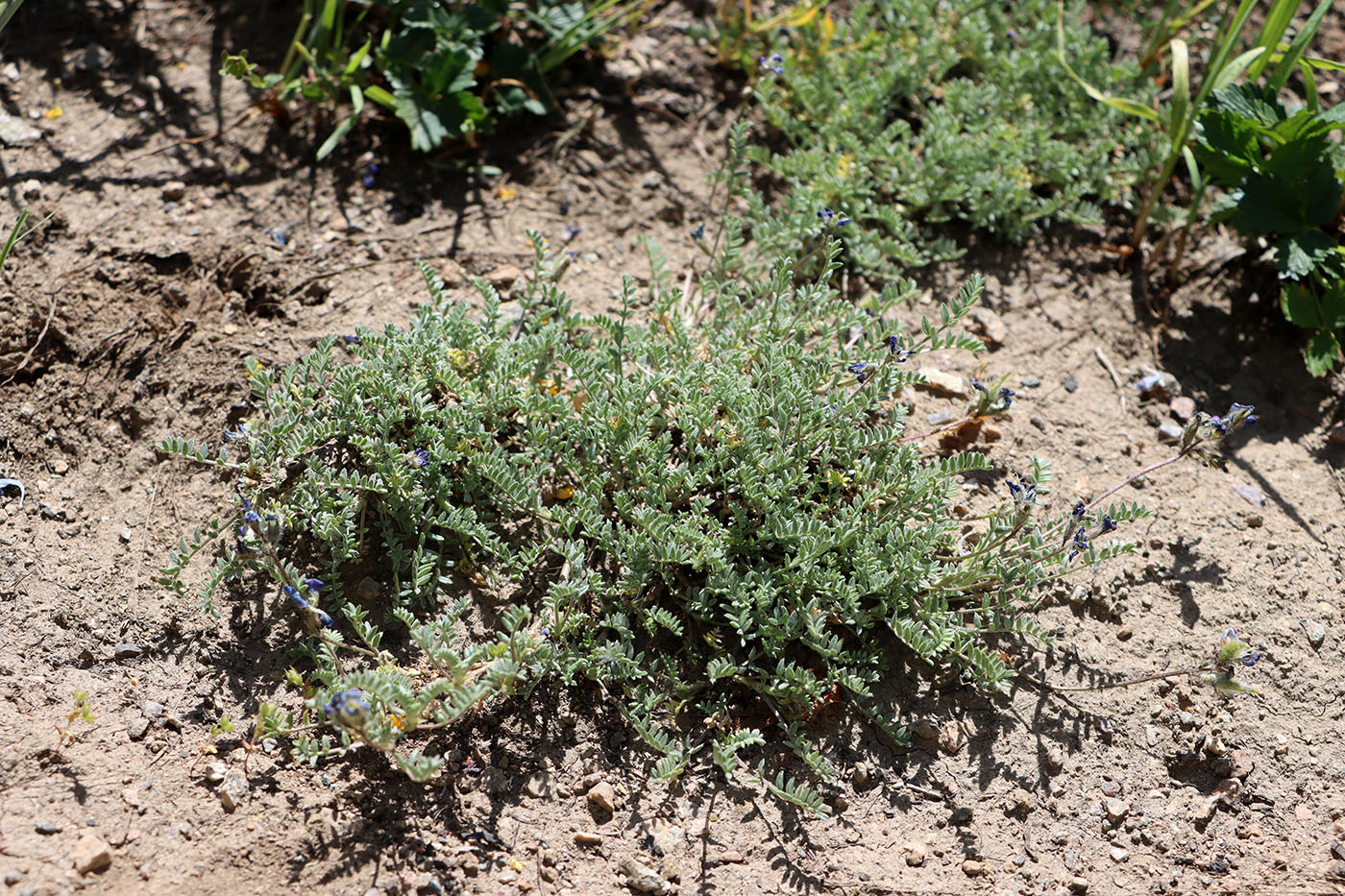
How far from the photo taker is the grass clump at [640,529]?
2490mm

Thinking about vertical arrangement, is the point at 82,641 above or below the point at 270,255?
below

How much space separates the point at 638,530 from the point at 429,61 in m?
→ 1.90

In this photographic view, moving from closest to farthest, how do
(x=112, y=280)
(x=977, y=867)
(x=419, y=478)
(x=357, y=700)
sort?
(x=357, y=700) → (x=977, y=867) → (x=419, y=478) → (x=112, y=280)

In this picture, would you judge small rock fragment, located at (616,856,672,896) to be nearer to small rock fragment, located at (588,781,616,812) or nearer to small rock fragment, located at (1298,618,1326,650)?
small rock fragment, located at (588,781,616,812)

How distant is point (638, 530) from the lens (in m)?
2.66

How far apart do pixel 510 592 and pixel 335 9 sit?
2231mm

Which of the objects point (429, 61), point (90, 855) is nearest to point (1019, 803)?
point (90, 855)

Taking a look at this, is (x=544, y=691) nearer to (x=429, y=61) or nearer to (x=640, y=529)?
(x=640, y=529)

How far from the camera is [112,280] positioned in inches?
→ 124

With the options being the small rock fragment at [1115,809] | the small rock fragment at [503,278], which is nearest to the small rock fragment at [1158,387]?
the small rock fragment at [1115,809]

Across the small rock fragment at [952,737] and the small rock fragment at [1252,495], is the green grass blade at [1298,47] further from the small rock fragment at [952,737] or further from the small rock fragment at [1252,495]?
the small rock fragment at [952,737]

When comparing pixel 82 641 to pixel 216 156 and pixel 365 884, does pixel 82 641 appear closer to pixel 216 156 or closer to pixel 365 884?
pixel 365 884

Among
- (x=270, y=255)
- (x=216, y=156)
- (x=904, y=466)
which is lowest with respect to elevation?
(x=904, y=466)

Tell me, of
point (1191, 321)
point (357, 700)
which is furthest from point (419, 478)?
point (1191, 321)
